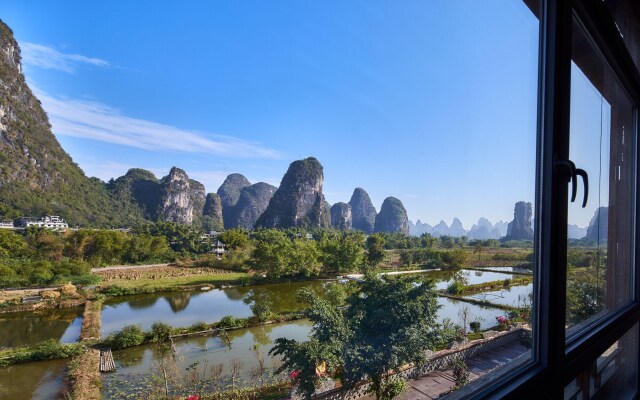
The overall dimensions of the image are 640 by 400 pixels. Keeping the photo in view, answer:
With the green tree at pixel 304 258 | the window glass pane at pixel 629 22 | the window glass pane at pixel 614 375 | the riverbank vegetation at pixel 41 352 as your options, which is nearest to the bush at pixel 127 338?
the riverbank vegetation at pixel 41 352

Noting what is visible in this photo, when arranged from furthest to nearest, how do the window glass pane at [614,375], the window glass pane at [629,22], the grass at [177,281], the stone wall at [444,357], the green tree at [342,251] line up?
the window glass pane at [629,22] < the window glass pane at [614,375] < the grass at [177,281] < the green tree at [342,251] < the stone wall at [444,357]

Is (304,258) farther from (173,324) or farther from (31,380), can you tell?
(31,380)

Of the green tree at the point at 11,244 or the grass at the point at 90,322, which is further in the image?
the grass at the point at 90,322

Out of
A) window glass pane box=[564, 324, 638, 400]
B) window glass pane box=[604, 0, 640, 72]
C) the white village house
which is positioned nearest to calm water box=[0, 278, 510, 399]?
the white village house

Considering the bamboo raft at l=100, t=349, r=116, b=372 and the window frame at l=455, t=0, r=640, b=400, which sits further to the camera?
the bamboo raft at l=100, t=349, r=116, b=372

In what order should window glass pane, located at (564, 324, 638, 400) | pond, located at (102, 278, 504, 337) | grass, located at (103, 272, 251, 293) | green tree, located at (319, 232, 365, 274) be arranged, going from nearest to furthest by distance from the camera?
green tree, located at (319, 232, 365, 274) → pond, located at (102, 278, 504, 337) → grass, located at (103, 272, 251, 293) → window glass pane, located at (564, 324, 638, 400)

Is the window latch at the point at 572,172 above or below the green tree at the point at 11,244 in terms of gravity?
above

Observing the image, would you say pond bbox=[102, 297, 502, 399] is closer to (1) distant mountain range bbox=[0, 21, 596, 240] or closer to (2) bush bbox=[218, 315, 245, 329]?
(2) bush bbox=[218, 315, 245, 329]

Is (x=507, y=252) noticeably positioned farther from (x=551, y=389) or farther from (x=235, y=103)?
(x=235, y=103)

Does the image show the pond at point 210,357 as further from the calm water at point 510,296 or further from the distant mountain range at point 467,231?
the distant mountain range at point 467,231
